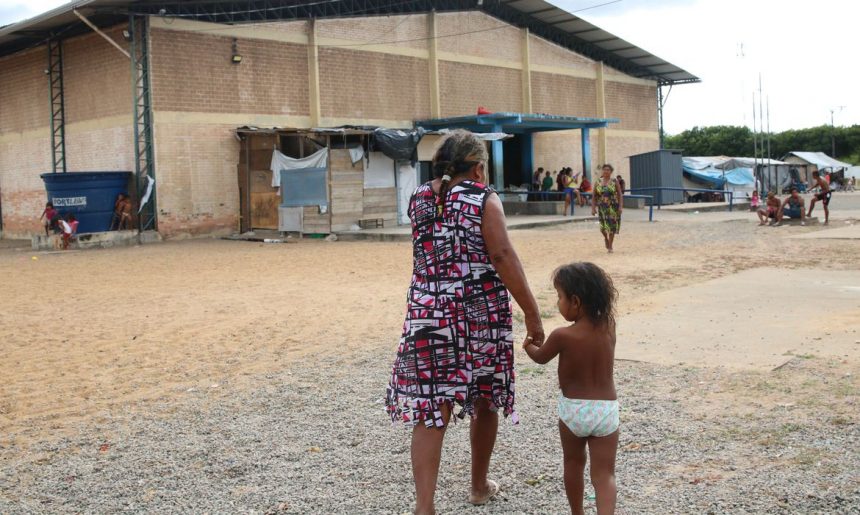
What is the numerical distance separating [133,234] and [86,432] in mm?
17251

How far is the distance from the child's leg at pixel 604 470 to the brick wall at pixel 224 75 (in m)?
20.1

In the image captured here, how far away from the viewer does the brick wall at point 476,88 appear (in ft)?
94.1

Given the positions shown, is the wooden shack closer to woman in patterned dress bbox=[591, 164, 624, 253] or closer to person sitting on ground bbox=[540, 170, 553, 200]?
person sitting on ground bbox=[540, 170, 553, 200]

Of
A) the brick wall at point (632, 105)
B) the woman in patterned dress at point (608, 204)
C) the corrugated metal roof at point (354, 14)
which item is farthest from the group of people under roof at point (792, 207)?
the brick wall at point (632, 105)

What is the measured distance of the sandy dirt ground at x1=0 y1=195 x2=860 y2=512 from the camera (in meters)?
5.88

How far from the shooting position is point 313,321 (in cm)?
903

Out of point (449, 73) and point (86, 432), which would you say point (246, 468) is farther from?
point (449, 73)

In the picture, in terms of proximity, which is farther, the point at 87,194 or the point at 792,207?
the point at 87,194

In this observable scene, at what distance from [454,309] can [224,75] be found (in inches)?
814

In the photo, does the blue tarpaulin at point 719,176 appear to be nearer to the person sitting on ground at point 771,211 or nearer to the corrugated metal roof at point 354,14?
the corrugated metal roof at point 354,14

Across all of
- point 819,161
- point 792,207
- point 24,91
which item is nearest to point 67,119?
point 24,91

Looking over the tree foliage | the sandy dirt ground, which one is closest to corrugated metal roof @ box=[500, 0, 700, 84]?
the sandy dirt ground

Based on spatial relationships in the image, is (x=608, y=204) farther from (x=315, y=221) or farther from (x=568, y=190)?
(x=568, y=190)

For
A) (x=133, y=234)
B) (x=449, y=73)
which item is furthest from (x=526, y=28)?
(x=133, y=234)
